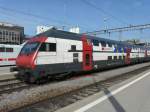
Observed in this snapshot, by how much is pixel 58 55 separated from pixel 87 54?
145 inches

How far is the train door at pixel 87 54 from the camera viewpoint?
1654cm

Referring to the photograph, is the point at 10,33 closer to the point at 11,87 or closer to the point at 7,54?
the point at 7,54

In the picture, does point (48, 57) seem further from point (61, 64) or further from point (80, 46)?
point (80, 46)

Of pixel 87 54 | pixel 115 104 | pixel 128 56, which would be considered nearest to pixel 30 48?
pixel 87 54

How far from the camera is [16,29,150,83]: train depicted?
12.4 metres

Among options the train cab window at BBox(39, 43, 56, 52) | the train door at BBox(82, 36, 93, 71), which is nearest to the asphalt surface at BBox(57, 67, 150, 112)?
the train cab window at BBox(39, 43, 56, 52)

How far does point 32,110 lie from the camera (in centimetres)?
717

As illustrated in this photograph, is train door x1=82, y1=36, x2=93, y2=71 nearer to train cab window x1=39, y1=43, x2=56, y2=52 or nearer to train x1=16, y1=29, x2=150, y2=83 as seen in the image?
train x1=16, y1=29, x2=150, y2=83

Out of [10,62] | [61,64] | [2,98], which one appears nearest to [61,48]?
[61,64]

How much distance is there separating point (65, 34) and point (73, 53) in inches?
54.4

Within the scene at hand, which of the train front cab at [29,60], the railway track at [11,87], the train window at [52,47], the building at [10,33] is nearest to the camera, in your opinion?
the railway track at [11,87]

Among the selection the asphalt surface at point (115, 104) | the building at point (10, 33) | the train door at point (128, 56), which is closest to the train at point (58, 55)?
the asphalt surface at point (115, 104)

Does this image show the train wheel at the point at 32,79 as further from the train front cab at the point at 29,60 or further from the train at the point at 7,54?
the train at the point at 7,54

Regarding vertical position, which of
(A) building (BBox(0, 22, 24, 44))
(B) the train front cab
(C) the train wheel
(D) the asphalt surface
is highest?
(A) building (BBox(0, 22, 24, 44))
